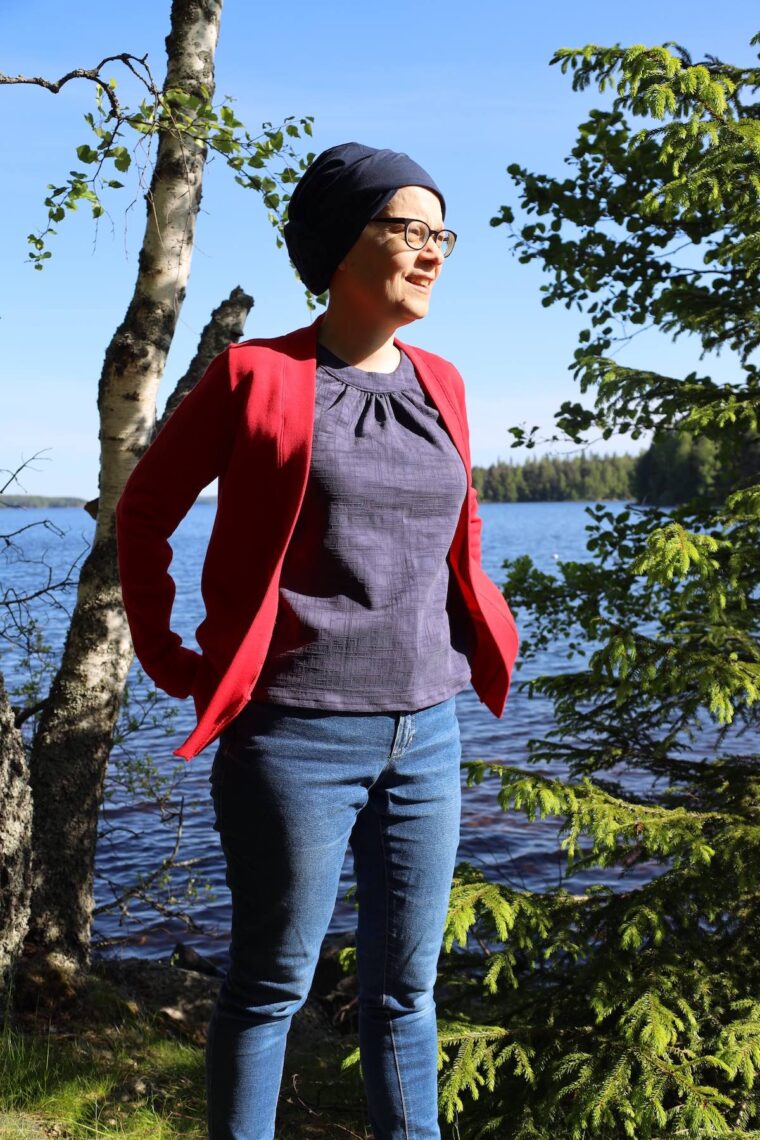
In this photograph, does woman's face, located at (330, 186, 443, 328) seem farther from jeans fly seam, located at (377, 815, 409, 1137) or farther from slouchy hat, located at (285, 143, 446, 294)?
jeans fly seam, located at (377, 815, 409, 1137)

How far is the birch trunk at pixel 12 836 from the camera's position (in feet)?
10.7

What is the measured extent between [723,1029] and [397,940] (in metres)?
1.41

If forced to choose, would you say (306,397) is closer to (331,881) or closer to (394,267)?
(394,267)

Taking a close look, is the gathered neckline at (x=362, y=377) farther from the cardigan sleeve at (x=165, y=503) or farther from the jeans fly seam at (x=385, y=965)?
the jeans fly seam at (x=385, y=965)

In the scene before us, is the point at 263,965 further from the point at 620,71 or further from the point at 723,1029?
the point at 620,71

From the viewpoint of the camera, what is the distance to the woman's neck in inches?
93.4

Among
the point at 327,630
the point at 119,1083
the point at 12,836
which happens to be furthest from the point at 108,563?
the point at 327,630

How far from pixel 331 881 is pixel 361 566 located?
2.24 ft

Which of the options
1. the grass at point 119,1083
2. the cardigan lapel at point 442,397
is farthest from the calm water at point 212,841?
the cardigan lapel at point 442,397

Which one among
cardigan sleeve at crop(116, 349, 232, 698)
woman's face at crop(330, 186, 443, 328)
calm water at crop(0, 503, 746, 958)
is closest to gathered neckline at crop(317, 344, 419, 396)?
woman's face at crop(330, 186, 443, 328)

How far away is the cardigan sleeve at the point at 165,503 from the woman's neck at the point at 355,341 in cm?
25

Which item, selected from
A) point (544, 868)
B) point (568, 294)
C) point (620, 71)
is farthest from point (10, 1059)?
point (544, 868)

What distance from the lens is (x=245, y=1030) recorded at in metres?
2.21

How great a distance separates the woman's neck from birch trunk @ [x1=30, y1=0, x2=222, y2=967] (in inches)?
94.1
